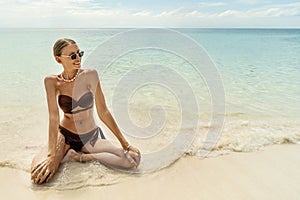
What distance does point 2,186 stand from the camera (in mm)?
2783

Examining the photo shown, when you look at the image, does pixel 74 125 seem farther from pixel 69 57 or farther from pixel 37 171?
pixel 69 57

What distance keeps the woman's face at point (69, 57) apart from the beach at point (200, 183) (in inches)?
50.9

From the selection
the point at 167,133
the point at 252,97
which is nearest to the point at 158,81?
the point at 252,97

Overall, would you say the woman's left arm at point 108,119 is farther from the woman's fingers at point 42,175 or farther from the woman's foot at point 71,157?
the woman's fingers at point 42,175

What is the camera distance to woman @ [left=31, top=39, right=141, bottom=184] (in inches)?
112

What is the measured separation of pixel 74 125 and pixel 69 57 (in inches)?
32.0

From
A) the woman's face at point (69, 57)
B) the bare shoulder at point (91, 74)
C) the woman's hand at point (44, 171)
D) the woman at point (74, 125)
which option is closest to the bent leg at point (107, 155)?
the woman at point (74, 125)

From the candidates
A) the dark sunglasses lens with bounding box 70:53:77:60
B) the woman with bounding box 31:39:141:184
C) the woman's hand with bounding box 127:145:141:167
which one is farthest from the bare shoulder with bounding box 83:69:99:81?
the woman's hand with bounding box 127:145:141:167

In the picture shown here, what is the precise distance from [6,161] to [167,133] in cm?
233

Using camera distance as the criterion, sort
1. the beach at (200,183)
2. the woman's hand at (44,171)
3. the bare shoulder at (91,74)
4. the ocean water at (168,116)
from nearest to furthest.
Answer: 1. the beach at (200,183)
2. the woman's hand at (44,171)
3. the bare shoulder at (91,74)
4. the ocean water at (168,116)

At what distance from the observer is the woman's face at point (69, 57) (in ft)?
9.15

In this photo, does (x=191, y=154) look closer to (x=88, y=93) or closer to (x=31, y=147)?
(x=88, y=93)

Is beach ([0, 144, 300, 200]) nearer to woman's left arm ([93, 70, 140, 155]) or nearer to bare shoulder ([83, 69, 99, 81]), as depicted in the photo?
woman's left arm ([93, 70, 140, 155])

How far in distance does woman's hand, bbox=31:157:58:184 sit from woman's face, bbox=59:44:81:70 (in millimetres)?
1020
